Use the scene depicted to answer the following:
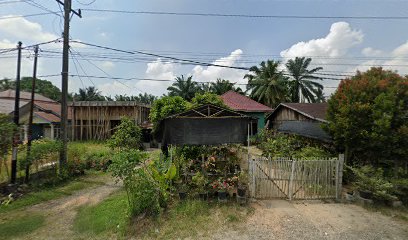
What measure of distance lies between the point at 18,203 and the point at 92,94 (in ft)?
129

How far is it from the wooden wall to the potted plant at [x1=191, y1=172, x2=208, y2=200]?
16896 millimetres

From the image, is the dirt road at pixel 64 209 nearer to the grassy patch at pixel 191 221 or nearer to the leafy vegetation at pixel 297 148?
the grassy patch at pixel 191 221

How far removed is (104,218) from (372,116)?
9451 millimetres

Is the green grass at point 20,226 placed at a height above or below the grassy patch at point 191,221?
below

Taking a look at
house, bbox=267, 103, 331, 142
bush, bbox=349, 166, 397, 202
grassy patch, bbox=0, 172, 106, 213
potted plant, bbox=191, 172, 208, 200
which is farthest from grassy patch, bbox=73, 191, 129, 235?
house, bbox=267, 103, 331, 142

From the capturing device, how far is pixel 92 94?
43.1m

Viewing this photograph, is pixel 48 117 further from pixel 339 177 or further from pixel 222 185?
pixel 339 177

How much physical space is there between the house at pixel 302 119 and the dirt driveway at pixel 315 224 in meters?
4.19

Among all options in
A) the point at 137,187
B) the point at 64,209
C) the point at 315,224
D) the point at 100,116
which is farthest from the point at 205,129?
the point at 100,116

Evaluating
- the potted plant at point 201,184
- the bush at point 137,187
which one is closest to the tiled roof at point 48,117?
the bush at point 137,187

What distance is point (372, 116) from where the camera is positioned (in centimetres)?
804

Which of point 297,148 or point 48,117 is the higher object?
point 48,117

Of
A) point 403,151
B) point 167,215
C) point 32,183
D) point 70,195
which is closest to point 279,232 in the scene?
point 167,215

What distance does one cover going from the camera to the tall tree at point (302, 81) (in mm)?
32000
